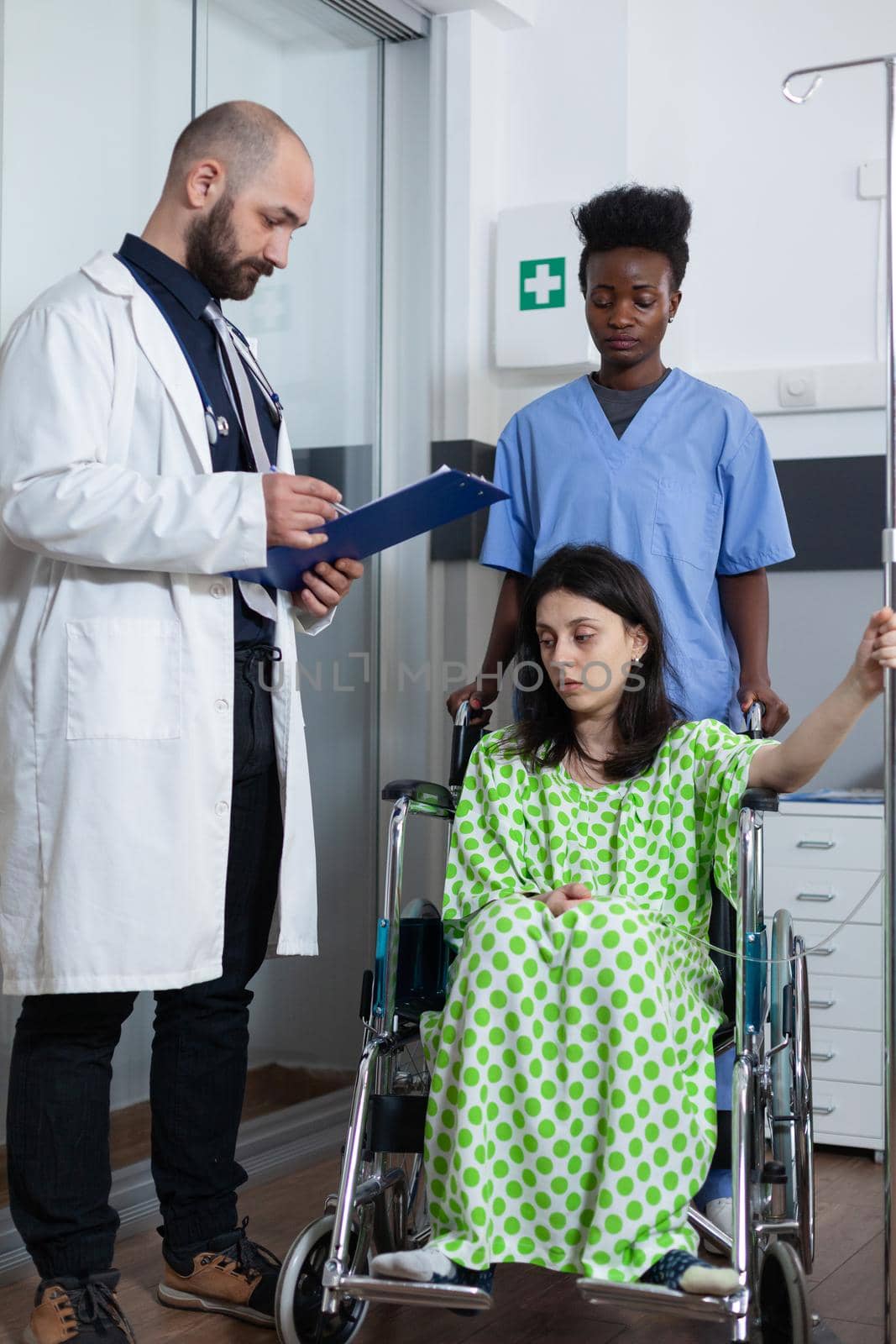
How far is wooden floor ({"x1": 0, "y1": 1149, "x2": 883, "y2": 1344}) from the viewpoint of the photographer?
A: 183 centimetres

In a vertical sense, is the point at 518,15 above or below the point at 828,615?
above

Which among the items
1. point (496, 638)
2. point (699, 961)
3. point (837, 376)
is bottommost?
point (699, 961)

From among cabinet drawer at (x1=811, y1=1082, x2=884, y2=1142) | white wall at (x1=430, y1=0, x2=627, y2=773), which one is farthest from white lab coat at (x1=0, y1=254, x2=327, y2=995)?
cabinet drawer at (x1=811, y1=1082, x2=884, y2=1142)

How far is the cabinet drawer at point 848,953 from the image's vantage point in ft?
8.70

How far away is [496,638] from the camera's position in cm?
224

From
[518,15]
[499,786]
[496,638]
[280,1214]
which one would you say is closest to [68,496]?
[499,786]

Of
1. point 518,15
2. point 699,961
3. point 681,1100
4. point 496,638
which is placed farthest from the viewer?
point 518,15

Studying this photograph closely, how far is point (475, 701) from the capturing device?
2076mm

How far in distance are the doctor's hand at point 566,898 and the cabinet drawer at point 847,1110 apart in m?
1.20

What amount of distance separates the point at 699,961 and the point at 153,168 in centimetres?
153

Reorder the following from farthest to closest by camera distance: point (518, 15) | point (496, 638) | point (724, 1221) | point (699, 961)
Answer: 1. point (518, 15)
2. point (496, 638)
3. point (724, 1221)
4. point (699, 961)

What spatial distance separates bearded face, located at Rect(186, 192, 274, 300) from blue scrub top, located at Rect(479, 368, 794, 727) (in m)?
0.60

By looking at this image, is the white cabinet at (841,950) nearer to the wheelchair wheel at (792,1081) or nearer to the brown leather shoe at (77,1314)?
the wheelchair wheel at (792,1081)

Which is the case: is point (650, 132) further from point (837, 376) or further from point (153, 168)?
point (153, 168)
